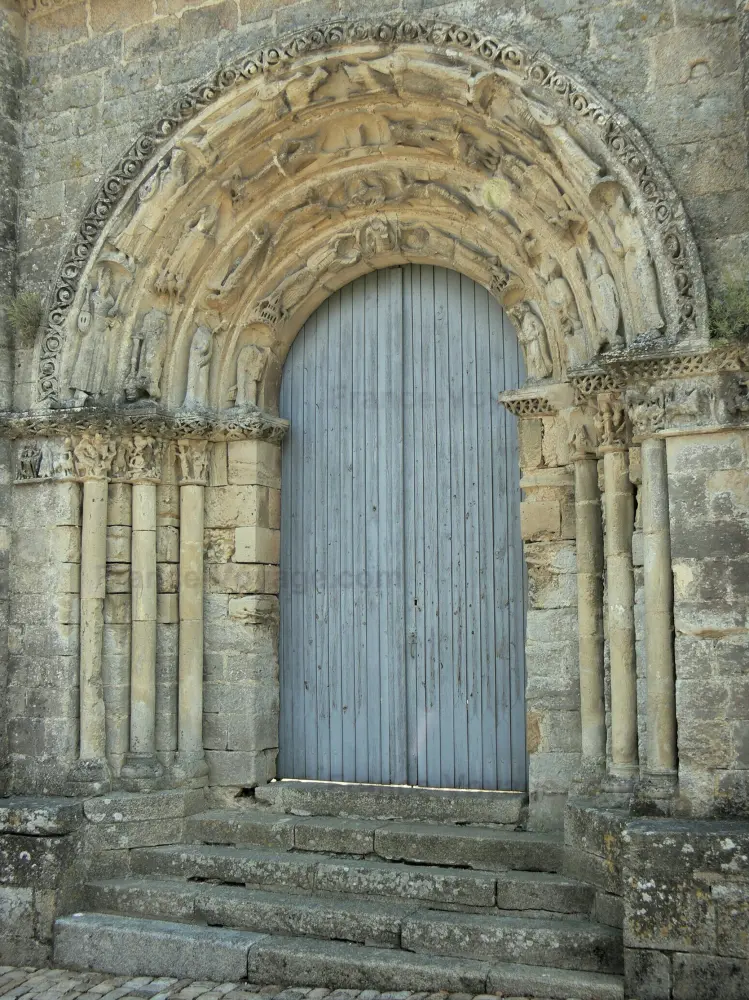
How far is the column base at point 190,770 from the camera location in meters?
6.36

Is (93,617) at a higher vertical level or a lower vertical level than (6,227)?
lower

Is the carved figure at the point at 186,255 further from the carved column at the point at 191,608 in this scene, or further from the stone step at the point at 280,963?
the stone step at the point at 280,963

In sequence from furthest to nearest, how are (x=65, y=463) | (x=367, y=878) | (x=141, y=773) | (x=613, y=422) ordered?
(x=65, y=463), (x=141, y=773), (x=367, y=878), (x=613, y=422)

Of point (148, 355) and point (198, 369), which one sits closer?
point (148, 355)

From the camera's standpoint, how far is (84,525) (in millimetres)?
6359

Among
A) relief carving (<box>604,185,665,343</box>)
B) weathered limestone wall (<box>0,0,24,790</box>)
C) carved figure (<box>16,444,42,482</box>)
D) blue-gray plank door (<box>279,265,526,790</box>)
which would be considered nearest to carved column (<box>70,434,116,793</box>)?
carved figure (<box>16,444,42,482</box>)

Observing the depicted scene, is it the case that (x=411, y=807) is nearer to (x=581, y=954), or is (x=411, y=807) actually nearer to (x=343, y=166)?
(x=581, y=954)

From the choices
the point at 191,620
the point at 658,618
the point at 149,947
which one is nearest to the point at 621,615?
the point at 658,618

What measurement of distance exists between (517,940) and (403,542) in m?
2.46

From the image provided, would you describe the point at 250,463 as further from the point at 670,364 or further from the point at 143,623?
the point at 670,364

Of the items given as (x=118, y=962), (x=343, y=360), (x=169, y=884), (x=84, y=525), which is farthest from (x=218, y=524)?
(x=118, y=962)

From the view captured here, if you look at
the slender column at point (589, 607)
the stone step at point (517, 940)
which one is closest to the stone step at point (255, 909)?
the stone step at point (517, 940)

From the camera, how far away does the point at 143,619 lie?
6.40 m

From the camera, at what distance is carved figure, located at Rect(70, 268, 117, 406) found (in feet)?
21.2
